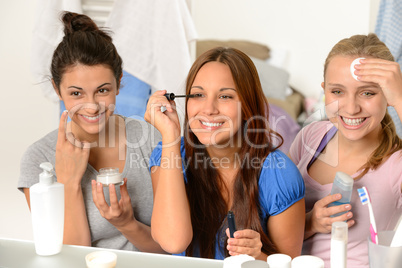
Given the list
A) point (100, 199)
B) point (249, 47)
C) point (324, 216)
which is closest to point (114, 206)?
point (100, 199)

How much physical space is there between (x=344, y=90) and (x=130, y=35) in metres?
0.68

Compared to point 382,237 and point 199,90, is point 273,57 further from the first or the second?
point 382,237

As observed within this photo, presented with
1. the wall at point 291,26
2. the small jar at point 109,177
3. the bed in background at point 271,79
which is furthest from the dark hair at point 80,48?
the wall at point 291,26

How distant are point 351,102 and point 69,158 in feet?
1.78

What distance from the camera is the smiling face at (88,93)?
2.90 ft

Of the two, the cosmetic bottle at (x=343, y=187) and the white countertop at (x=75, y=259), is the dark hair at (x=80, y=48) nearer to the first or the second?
the white countertop at (x=75, y=259)

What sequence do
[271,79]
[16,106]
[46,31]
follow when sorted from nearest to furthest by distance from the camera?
1. [46,31]
2. [16,106]
3. [271,79]

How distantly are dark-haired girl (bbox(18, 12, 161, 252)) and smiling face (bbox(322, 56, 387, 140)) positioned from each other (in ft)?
1.33

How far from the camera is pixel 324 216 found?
2.55 ft

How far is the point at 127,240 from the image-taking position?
2.99 ft

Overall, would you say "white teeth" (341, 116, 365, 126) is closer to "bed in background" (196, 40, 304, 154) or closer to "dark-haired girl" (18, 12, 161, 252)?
"dark-haired girl" (18, 12, 161, 252)

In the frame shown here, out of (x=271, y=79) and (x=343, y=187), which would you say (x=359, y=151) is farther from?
(x=271, y=79)

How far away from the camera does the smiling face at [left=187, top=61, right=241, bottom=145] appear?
2.64ft

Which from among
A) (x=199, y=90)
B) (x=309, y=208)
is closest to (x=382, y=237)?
(x=309, y=208)
